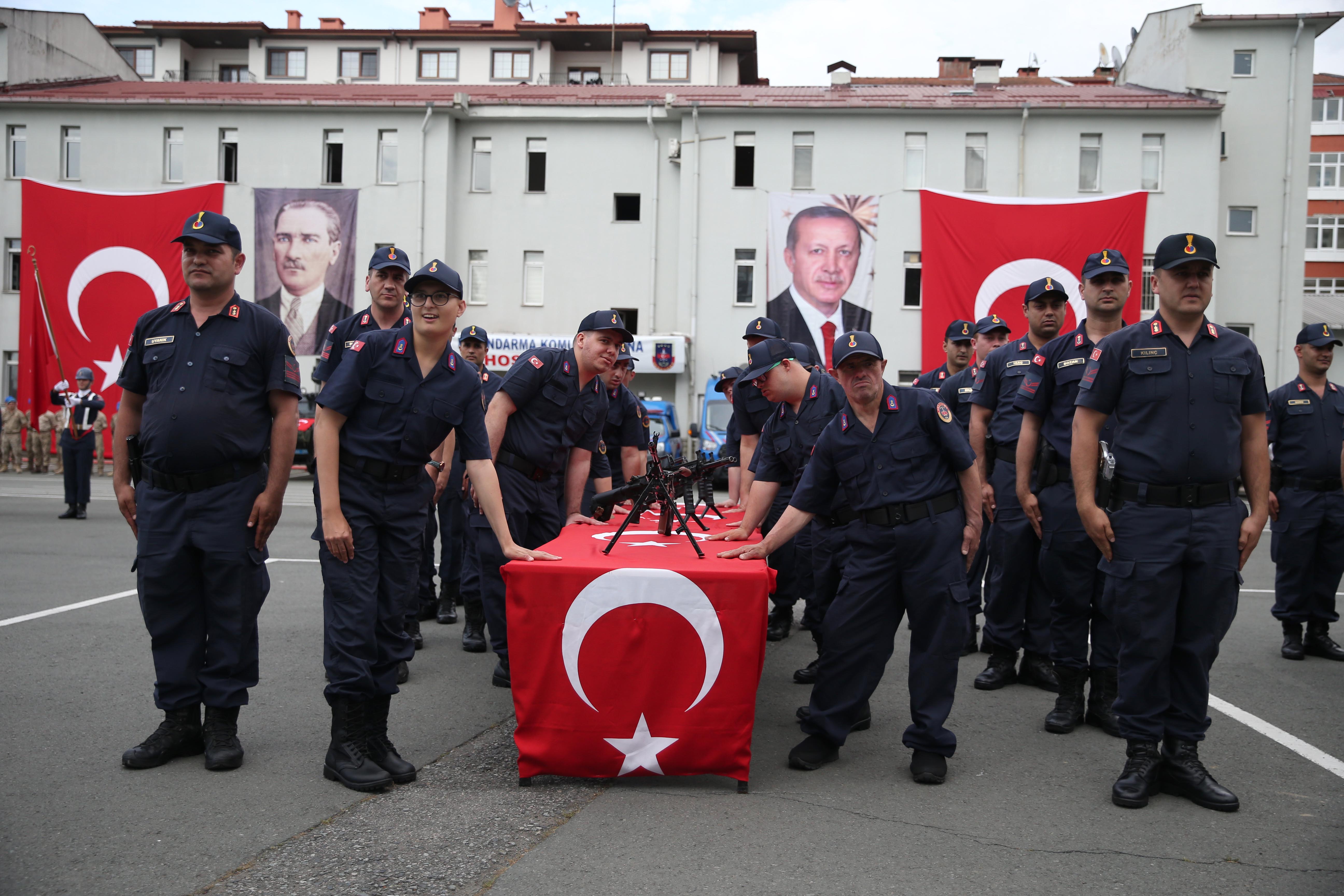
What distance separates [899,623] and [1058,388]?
173cm

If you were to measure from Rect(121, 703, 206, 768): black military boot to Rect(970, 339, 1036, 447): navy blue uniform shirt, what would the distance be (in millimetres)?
4596

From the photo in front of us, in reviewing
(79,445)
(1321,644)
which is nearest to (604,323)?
(1321,644)

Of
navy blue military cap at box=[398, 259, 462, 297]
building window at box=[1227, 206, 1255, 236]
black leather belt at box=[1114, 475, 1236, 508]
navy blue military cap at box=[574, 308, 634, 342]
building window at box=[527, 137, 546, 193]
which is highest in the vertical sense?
building window at box=[527, 137, 546, 193]

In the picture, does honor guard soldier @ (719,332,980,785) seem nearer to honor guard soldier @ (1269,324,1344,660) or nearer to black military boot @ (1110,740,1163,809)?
black military boot @ (1110,740,1163,809)

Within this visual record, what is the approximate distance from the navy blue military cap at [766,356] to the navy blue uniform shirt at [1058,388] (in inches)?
50.5

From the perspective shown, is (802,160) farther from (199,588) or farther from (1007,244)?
(199,588)

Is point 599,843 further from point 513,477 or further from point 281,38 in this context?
point 281,38

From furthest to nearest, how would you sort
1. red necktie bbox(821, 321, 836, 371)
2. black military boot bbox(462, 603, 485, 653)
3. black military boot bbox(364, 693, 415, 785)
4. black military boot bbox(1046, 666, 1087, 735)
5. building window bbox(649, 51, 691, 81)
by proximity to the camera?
building window bbox(649, 51, 691, 81), red necktie bbox(821, 321, 836, 371), black military boot bbox(462, 603, 485, 653), black military boot bbox(1046, 666, 1087, 735), black military boot bbox(364, 693, 415, 785)

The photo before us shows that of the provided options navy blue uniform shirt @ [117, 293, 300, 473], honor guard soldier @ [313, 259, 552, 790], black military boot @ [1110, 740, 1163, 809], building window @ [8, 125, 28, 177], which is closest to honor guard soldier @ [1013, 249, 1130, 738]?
black military boot @ [1110, 740, 1163, 809]

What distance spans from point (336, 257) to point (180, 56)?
80.9 ft

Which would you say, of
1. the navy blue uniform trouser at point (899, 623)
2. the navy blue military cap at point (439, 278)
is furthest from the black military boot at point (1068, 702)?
the navy blue military cap at point (439, 278)

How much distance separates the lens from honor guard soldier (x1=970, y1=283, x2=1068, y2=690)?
5.84m

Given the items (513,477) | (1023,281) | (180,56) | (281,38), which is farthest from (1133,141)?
(180,56)

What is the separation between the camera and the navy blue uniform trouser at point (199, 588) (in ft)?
13.7
